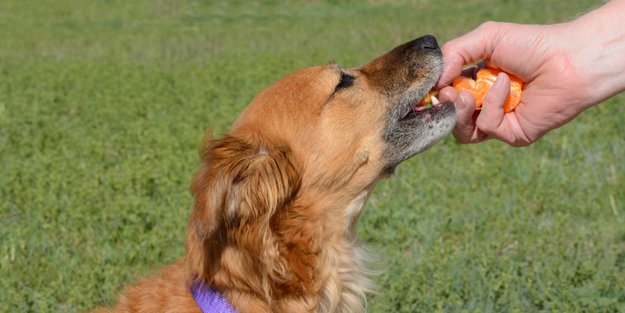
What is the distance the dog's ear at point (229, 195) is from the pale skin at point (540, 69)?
1165 mm

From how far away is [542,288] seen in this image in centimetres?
528

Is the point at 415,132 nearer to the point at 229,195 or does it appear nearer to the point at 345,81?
the point at 345,81

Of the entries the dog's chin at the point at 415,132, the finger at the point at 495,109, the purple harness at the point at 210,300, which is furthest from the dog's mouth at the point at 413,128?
the purple harness at the point at 210,300

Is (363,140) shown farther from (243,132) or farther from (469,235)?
(469,235)

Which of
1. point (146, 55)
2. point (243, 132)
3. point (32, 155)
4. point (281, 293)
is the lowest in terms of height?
point (146, 55)

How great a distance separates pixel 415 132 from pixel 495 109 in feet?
1.47

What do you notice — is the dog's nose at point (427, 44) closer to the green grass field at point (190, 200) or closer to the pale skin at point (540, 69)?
the pale skin at point (540, 69)

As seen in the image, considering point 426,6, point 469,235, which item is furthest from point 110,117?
point 426,6

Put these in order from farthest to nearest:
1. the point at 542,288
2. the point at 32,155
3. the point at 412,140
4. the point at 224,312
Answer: the point at 32,155 < the point at 542,288 < the point at 412,140 < the point at 224,312

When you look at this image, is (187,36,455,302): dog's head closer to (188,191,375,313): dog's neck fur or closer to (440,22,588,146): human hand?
(188,191,375,313): dog's neck fur

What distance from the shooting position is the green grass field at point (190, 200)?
5.39 m

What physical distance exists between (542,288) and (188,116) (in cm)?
592

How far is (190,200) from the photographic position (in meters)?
7.04

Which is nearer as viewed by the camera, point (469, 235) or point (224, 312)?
point (224, 312)
